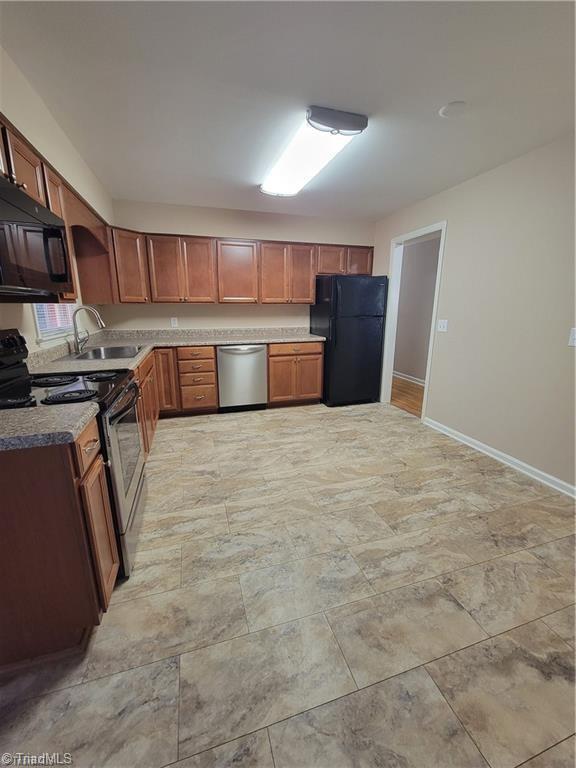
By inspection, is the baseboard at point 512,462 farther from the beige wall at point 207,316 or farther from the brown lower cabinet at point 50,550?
the brown lower cabinet at point 50,550

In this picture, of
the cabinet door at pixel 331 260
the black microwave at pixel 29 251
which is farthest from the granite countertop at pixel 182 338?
the cabinet door at pixel 331 260

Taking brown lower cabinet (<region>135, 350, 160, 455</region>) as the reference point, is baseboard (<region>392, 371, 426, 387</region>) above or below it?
below

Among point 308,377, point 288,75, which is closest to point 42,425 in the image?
point 288,75

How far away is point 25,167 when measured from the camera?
Result: 1.55 metres

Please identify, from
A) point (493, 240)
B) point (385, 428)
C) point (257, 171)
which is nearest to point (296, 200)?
point (257, 171)

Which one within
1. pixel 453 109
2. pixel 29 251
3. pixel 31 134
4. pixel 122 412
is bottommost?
pixel 122 412

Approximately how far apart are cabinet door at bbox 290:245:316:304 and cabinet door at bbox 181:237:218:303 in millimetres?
1015

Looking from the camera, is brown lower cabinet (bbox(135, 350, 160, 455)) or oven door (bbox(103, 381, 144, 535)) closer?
oven door (bbox(103, 381, 144, 535))

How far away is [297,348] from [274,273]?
1.01 metres

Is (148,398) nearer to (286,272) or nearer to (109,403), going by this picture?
(109,403)

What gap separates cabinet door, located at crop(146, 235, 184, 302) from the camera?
3.56m

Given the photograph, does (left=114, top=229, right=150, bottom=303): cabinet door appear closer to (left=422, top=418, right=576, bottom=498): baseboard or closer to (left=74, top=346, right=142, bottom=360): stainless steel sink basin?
(left=74, top=346, right=142, bottom=360): stainless steel sink basin

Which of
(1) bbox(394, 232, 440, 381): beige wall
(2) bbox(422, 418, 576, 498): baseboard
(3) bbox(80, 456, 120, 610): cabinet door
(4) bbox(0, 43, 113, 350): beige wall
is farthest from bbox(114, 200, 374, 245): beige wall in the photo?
(3) bbox(80, 456, 120, 610): cabinet door

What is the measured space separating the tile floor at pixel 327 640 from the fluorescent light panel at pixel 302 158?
2500mm
